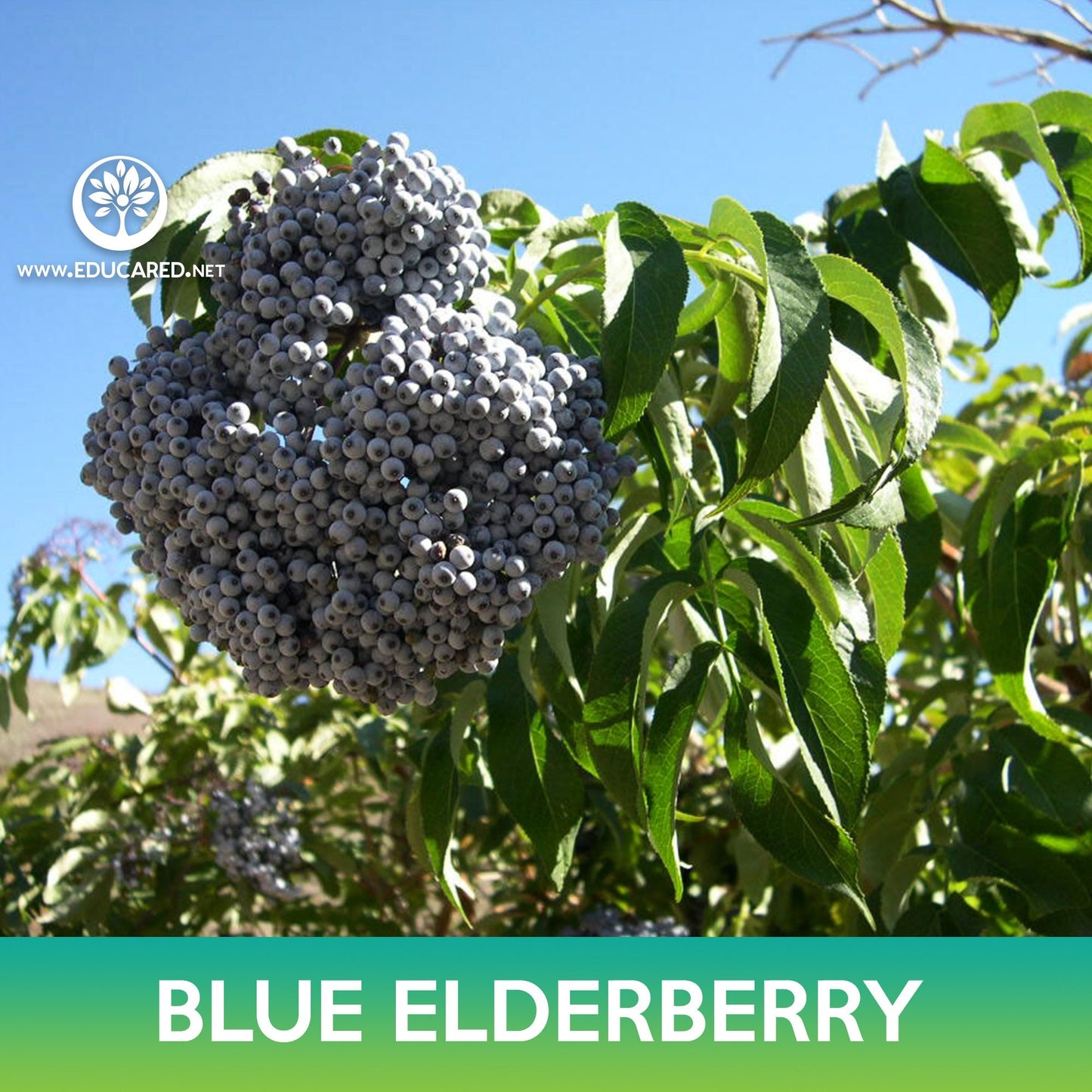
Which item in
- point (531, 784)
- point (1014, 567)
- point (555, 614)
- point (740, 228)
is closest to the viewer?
point (740, 228)

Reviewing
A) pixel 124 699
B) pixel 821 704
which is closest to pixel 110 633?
pixel 124 699

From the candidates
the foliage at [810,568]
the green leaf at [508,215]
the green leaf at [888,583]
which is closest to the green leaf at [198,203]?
the foliage at [810,568]

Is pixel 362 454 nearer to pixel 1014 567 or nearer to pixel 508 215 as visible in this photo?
pixel 508 215

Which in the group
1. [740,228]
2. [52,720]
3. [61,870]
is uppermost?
[52,720]

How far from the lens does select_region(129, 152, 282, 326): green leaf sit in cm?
163

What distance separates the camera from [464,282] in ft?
5.07

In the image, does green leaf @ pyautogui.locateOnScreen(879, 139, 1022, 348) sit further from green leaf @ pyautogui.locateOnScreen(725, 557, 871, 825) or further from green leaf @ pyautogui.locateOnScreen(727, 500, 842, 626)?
green leaf @ pyautogui.locateOnScreen(725, 557, 871, 825)

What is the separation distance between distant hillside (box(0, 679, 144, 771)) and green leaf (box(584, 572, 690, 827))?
428 cm

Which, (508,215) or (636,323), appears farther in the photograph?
(508,215)

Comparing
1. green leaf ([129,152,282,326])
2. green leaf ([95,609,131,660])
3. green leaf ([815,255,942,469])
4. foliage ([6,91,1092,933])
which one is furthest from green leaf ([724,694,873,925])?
green leaf ([95,609,131,660])

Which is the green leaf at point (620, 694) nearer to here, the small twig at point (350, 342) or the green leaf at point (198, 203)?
the small twig at point (350, 342)

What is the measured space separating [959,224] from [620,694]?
98cm

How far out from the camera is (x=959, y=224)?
1.95 metres

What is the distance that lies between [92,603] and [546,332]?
2.63 metres
